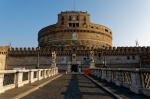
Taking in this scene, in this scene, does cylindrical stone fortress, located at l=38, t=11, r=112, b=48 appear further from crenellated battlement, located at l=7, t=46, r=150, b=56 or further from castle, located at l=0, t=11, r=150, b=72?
crenellated battlement, located at l=7, t=46, r=150, b=56

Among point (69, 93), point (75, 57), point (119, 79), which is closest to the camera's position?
point (69, 93)

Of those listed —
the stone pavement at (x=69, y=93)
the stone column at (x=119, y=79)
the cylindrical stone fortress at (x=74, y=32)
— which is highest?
the cylindrical stone fortress at (x=74, y=32)

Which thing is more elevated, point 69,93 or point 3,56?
point 3,56

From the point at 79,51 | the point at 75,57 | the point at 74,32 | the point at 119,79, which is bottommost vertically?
the point at 119,79

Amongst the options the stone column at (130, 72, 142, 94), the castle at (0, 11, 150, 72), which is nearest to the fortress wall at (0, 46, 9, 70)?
the castle at (0, 11, 150, 72)

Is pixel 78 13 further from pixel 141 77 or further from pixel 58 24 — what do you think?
pixel 141 77

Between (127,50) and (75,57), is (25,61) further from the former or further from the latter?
(127,50)

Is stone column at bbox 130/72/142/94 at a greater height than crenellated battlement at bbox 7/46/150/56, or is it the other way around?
crenellated battlement at bbox 7/46/150/56

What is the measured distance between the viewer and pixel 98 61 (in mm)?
70250

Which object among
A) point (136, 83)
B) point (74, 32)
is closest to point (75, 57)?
point (74, 32)

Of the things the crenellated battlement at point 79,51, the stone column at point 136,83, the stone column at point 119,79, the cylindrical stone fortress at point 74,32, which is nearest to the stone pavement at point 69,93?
the stone column at point 136,83

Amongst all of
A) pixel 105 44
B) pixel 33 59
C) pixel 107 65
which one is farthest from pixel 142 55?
pixel 33 59

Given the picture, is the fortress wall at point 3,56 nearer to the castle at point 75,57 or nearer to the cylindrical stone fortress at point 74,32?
the castle at point 75,57

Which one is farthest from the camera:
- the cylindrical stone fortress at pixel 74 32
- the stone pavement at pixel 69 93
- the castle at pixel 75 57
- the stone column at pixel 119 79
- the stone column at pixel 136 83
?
the cylindrical stone fortress at pixel 74 32
